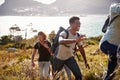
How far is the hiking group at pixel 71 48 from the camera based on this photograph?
608cm

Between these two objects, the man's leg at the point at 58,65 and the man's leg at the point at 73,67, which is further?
the man's leg at the point at 58,65

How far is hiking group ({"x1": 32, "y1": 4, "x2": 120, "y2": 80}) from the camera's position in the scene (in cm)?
608

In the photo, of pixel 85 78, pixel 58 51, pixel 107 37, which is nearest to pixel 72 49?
pixel 58 51

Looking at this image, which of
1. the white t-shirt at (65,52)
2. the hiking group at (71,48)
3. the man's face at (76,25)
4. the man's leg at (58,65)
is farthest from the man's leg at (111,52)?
the man's leg at (58,65)

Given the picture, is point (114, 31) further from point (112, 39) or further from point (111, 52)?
point (111, 52)

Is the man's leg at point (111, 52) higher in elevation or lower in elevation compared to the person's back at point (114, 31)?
lower

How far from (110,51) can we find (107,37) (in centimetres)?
25

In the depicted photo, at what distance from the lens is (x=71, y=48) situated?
7.43 meters

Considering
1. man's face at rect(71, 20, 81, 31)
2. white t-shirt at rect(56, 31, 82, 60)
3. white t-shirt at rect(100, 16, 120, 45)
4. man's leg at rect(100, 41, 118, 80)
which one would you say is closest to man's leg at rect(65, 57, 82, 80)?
white t-shirt at rect(56, 31, 82, 60)

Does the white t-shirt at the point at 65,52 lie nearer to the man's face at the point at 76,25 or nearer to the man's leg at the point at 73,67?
the man's leg at the point at 73,67

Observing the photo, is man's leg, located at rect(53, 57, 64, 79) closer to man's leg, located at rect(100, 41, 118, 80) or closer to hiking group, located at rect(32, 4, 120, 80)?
hiking group, located at rect(32, 4, 120, 80)

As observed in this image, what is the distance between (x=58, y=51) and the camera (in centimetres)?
753

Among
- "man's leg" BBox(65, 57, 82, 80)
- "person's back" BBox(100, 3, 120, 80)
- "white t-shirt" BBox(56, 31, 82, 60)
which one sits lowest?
"man's leg" BBox(65, 57, 82, 80)

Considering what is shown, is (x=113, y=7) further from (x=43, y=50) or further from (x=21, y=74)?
(x=21, y=74)
